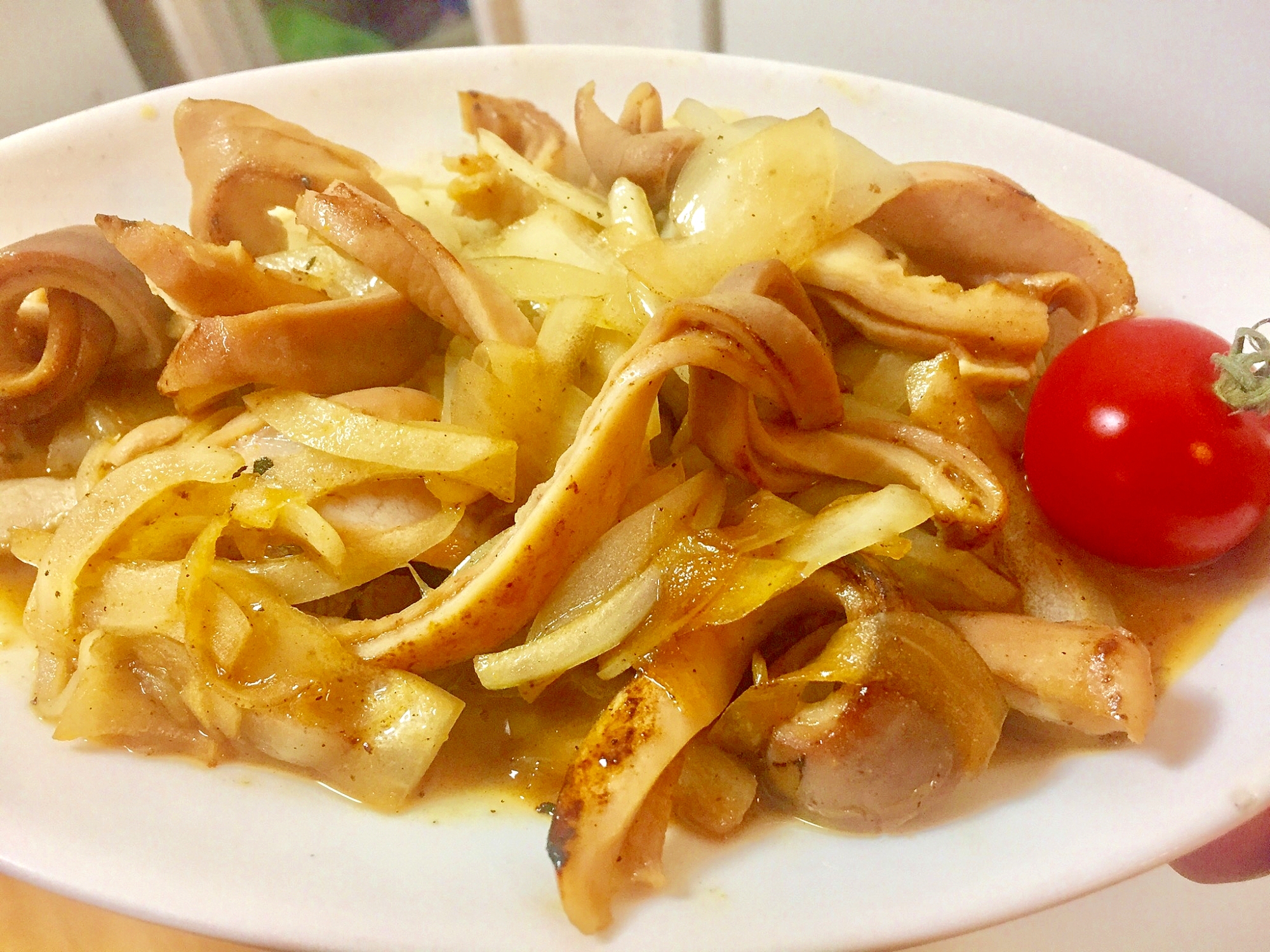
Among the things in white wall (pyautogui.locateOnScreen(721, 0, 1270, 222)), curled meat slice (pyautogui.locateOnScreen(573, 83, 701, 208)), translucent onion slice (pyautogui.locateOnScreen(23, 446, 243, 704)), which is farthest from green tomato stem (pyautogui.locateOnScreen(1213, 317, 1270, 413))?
white wall (pyautogui.locateOnScreen(721, 0, 1270, 222))

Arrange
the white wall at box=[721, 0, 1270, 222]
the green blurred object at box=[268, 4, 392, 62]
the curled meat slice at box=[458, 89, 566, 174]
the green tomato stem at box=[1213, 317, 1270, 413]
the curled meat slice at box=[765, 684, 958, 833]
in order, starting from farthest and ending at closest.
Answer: the green blurred object at box=[268, 4, 392, 62] → the white wall at box=[721, 0, 1270, 222] → the curled meat slice at box=[458, 89, 566, 174] → the green tomato stem at box=[1213, 317, 1270, 413] → the curled meat slice at box=[765, 684, 958, 833]

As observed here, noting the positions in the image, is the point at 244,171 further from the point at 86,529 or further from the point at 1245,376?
the point at 1245,376

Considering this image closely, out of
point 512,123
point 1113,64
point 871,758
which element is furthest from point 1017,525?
point 1113,64

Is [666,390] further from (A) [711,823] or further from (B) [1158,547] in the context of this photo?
(B) [1158,547]

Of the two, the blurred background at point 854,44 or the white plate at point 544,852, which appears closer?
the white plate at point 544,852

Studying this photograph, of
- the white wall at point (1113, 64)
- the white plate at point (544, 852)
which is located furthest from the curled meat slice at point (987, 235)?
the white wall at point (1113, 64)

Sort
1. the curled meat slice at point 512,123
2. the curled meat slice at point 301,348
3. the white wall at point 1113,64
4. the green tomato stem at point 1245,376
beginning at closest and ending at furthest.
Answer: the green tomato stem at point 1245,376 → the curled meat slice at point 301,348 → the curled meat slice at point 512,123 → the white wall at point 1113,64

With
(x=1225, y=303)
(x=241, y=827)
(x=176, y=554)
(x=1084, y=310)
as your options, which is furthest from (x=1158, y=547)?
(x=176, y=554)

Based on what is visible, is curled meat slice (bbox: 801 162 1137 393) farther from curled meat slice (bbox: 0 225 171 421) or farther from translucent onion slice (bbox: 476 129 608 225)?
curled meat slice (bbox: 0 225 171 421)

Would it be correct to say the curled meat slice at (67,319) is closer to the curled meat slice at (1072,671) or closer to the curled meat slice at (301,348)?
the curled meat slice at (301,348)
